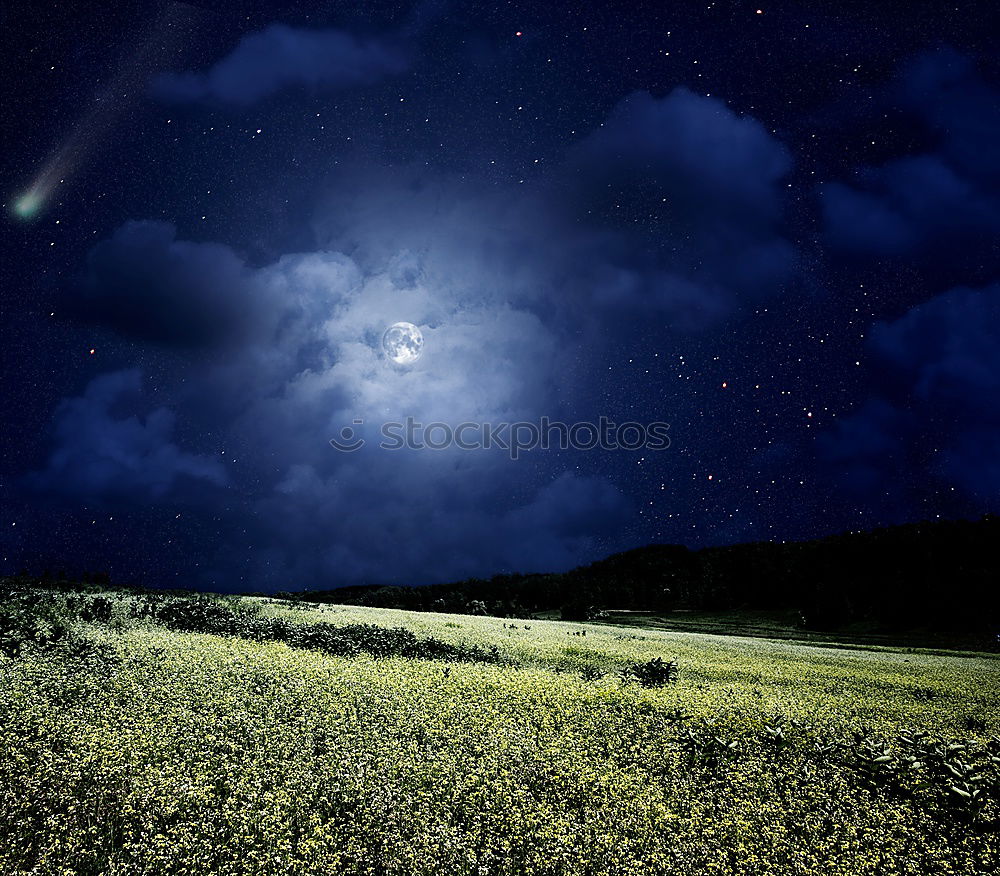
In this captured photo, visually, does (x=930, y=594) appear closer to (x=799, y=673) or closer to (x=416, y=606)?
(x=416, y=606)

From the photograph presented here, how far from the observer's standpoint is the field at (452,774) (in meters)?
9.30

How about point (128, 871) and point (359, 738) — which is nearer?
point (128, 871)

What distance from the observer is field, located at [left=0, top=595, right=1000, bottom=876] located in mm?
9297

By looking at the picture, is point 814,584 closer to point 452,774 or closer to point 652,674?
point 652,674

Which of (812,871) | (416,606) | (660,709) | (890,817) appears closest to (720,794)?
(812,871)

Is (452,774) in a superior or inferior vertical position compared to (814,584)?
superior

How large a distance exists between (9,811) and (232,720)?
427 cm

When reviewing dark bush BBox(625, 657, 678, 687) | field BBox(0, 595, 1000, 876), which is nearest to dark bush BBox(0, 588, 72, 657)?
field BBox(0, 595, 1000, 876)

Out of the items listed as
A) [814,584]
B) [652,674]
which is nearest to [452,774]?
[652,674]

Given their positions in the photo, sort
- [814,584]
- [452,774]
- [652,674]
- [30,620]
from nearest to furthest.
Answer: [452,774] → [652,674] → [30,620] → [814,584]

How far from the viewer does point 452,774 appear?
11.5 meters

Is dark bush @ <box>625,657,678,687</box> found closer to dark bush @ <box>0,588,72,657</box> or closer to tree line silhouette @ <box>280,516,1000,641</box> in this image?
dark bush @ <box>0,588,72,657</box>

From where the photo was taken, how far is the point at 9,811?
31.0ft

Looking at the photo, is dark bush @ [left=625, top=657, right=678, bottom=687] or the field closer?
the field
